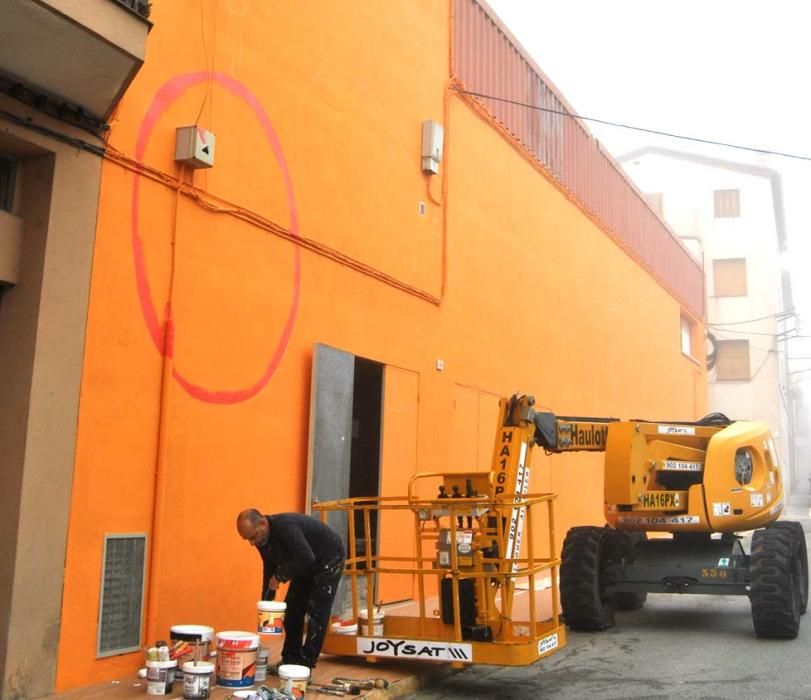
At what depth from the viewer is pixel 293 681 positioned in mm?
6340

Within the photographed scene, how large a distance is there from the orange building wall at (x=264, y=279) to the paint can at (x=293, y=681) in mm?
1506

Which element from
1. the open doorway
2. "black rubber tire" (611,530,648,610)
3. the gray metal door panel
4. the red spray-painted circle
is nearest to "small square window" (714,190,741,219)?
"black rubber tire" (611,530,648,610)

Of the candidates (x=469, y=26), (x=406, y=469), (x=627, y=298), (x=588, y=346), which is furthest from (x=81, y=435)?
(x=627, y=298)

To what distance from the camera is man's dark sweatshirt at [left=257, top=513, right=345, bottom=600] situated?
7.00m

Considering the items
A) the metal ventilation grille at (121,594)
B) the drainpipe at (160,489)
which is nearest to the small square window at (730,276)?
Answer: the drainpipe at (160,489)

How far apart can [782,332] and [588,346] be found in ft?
88.2

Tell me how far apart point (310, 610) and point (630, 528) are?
5022mm

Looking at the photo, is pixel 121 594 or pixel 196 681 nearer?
pixel 196 681

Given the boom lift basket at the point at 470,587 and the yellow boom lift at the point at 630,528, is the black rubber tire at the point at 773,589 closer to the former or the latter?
the yellow boom lift at the point at 630,528

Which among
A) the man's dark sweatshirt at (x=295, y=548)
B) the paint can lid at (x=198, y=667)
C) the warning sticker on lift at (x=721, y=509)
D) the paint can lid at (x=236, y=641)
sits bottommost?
the paint can lid at (x=198, y=667)

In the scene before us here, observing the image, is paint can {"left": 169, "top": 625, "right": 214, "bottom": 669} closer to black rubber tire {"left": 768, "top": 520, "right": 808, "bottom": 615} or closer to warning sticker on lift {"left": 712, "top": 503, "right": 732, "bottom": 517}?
warning sticker on lift {"left": 712, "top": 503, "right": 732, "bottom": 517}

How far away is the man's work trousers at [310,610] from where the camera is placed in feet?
23.7

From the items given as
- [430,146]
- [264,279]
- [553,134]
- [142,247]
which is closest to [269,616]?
[142,247]

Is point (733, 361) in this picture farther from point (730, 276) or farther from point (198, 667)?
point (198, 667)
